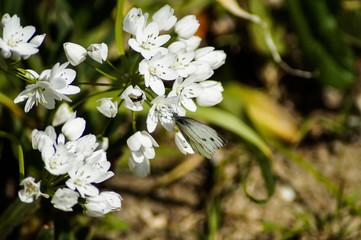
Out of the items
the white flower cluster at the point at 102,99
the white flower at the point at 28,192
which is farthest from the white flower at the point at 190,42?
the white flower at the point at 28,192

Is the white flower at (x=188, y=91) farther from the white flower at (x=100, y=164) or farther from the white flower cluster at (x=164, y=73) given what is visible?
the white flower at (x=100, y=164)

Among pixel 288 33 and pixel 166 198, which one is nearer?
pixel 166 198

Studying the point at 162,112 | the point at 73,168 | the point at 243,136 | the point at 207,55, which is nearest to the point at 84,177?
the point at 73,168

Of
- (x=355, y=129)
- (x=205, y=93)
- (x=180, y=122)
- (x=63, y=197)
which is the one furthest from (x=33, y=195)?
(x=355, y=129)

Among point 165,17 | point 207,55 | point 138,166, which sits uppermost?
point 165,17

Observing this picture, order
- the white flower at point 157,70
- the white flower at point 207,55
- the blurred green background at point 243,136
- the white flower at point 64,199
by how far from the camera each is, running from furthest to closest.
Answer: the blurred green background at point 243,136
the white flower at point 207,55
the white flower at point 157,70
the white flower at point 64,199

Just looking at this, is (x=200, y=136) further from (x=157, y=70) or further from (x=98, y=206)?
(x=98, y=206)

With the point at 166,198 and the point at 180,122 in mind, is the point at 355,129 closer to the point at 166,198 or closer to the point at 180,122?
the point at 166,198
